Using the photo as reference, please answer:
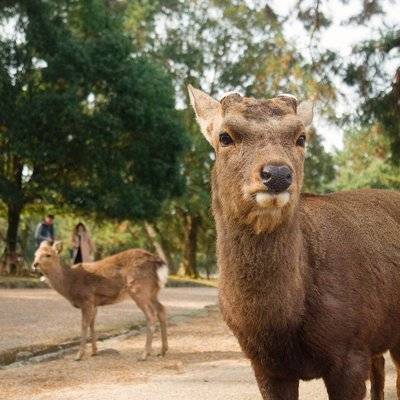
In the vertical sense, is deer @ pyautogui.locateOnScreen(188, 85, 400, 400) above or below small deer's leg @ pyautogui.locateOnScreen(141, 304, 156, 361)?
above

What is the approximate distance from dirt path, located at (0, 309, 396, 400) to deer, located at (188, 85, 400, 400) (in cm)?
250

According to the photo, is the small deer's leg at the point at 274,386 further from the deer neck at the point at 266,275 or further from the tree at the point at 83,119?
the tree at the point at 83,119

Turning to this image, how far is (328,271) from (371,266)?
0.39 meters

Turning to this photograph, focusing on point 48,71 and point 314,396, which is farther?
point 48,71

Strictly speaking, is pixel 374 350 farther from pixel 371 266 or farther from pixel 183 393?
pixel 183 393

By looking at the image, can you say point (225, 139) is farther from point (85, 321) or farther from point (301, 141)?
point (85, 321)

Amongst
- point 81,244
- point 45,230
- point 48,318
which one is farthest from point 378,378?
point 45,230

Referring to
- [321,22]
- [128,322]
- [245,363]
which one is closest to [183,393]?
[245,363]

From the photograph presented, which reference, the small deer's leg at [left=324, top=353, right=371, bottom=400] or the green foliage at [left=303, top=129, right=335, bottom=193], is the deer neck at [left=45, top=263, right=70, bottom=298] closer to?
the small deer's leg at [left=324, top=353, right=371, bottom=400]

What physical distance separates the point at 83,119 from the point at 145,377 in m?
19.1

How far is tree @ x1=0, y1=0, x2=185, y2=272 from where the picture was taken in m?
25.5

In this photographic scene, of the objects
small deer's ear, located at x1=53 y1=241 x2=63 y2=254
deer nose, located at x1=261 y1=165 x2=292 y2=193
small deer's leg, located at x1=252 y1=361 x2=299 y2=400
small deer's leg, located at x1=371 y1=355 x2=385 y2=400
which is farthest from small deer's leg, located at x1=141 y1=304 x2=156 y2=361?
deer nose, located at x1=261 y1=165 x2=292 y2=193

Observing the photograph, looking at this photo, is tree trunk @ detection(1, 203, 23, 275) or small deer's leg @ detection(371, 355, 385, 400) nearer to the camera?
small deer's leg @ detection(371, 355, 385, 400)

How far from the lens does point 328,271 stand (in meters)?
4.20
